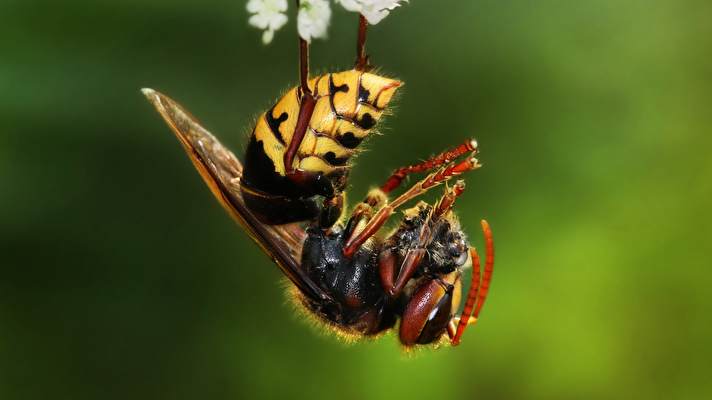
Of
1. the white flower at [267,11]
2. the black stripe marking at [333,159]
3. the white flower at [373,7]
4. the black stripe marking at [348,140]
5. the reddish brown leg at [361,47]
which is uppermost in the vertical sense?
the white flower at [373,7]

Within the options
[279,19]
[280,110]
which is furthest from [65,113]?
[279,19]

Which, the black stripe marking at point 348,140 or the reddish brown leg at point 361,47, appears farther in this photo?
the black stripe marking at point 348,140

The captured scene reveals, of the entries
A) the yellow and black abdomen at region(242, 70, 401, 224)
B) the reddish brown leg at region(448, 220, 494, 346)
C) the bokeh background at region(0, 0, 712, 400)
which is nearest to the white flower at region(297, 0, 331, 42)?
the yellow and black abdomen at region(242, 70, 401, 224)

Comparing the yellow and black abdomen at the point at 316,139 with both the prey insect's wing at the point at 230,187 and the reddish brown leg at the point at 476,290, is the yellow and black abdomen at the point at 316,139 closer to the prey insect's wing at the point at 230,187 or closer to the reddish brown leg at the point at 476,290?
the prey insect's wing at the point at 230,187

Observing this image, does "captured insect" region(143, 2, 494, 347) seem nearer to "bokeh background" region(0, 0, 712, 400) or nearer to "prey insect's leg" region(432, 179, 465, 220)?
"prey insect's leg" region(432, 179, 465, 220)

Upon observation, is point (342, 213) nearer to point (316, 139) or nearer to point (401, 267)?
point (401, 267)

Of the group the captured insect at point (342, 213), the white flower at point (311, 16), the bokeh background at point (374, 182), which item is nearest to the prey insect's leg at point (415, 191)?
the captured insect at point (342, 213)
